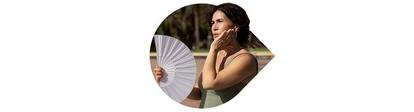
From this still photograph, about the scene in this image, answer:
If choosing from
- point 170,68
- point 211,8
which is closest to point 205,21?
point 211,8

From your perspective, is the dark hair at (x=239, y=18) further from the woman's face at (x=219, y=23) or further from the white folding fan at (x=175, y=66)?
the white folding fan at (x=175, y=66)

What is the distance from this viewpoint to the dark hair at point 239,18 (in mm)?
4566

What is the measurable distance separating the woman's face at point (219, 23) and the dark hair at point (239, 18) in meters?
0.02

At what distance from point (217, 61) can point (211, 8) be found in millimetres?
318

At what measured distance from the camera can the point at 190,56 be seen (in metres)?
4.74

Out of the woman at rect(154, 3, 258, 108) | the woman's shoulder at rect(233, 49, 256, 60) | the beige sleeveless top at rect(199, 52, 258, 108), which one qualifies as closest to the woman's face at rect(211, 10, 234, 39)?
the woman at rect(154, 3, 258, 108)

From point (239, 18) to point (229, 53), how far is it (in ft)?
0.70

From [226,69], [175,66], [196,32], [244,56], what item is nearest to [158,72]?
[175,66]

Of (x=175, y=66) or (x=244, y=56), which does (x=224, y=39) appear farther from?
(x=175, y=66)

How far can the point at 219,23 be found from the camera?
4609 mm

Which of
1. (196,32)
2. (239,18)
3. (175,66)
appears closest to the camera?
(239,18)

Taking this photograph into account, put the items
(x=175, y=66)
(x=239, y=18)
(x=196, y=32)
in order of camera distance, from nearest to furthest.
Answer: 1. (x=239, y=18)
2. (x=196, y=32)
3. (x=175, y=66)

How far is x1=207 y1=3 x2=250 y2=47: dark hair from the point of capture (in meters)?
4.57

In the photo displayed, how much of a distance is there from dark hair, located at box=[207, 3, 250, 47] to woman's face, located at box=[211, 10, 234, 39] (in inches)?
0.9
